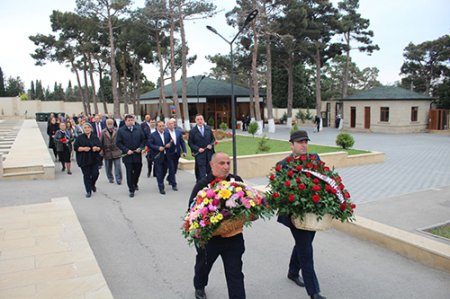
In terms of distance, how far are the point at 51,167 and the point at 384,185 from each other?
33.5 ft

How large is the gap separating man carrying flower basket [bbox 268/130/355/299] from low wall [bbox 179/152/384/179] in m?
9.09

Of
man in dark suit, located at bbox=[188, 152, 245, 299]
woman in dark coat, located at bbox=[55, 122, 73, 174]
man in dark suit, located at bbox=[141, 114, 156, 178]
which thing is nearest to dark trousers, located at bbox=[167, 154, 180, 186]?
man in dark suit, located at bbox=[141, 114, 156, 178]

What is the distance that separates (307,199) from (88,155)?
671 cm

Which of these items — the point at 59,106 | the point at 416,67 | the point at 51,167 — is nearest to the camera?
the point at 51,167

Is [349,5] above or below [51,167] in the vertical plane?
above

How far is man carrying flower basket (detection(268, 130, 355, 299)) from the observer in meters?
3.79

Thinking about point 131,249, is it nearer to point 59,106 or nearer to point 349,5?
point 349,5

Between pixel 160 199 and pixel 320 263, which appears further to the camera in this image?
pixel 160 199

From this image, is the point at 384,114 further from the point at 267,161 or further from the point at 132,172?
the point at 132,172

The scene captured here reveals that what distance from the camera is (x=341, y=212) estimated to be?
388cm

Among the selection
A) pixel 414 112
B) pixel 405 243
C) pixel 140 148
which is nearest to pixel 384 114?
pixel 414 112

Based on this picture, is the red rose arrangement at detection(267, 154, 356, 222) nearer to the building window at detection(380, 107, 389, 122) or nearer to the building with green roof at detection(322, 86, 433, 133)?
the building with green roof at detection(322, 86, 433, 133)

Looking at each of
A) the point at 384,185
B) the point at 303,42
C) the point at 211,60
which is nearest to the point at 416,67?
the point at 303,42

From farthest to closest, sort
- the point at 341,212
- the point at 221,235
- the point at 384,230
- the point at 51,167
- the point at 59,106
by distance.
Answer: the point at 59,106 → the point at 51,167 → the point at 384,230 → the point at 341,212 → the point at 221,235
